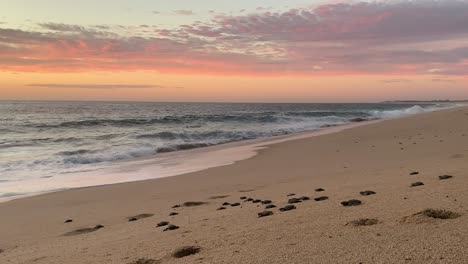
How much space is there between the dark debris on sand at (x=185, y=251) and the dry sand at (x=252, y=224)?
0.05 m

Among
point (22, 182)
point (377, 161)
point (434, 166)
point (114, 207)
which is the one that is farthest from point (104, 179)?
point (434, 166)

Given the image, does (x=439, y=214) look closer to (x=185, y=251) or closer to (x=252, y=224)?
(x=252, y=224)

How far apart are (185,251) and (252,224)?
906 millimetres

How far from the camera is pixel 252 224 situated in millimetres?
4293

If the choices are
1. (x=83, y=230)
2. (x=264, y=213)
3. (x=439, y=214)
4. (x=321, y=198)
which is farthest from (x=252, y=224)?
(x=83, y=230)

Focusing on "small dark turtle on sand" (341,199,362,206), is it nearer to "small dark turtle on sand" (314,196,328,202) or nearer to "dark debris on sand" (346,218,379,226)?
"small dark turtle on sand" (314,196,328,202)

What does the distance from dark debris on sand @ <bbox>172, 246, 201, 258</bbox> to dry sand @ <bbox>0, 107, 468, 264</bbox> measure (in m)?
0.05

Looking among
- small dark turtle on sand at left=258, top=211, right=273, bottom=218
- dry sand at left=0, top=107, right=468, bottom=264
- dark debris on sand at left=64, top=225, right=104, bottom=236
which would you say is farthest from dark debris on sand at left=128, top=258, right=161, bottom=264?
dark debris on sand at left=64, top=225, right=104, bottom=236

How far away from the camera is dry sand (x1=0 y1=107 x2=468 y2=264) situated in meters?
3.13

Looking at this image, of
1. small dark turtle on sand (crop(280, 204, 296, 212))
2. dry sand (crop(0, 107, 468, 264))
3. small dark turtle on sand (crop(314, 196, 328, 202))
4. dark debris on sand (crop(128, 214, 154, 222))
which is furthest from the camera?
dark debris on sand (crop(128, 214, 154, 222))

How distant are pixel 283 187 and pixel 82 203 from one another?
3704 millimetres

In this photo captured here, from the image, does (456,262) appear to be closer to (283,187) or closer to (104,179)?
(283,187)

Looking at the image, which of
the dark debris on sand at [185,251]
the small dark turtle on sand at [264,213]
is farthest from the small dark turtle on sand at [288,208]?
the dark debris on sand at [185,251]

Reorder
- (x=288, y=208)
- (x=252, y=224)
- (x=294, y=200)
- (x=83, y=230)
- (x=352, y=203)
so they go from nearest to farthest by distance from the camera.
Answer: (x=252, y=224) → (x=352, y=203) → (x=288, y=208) → (x=294, y=200) → (x=83, y=230)
